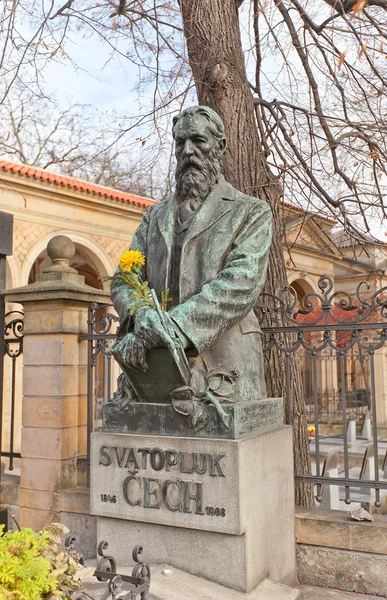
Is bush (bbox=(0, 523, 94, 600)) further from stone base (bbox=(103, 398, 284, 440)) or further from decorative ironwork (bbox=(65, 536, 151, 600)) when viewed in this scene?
stone base (bbox=(103, 398, 284, 440))

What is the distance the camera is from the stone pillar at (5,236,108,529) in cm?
558

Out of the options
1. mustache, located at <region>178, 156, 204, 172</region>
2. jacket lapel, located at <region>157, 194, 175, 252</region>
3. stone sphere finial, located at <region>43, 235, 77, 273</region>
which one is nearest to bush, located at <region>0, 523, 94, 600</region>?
jacket lapel, located at <region>157, 194, 175, 252</region>

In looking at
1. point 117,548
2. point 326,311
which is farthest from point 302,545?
point 326,311

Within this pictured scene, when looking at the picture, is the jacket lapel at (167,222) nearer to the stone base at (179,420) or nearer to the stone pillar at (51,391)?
the stone base at (179,420)

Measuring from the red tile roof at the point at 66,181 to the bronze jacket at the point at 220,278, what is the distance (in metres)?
12.1

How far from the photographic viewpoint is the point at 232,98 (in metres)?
6.38

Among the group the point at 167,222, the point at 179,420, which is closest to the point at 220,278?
the point at 167,222

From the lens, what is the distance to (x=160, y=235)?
13.3ft

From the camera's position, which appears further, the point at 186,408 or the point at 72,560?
the point at 186,408

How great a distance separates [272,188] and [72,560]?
4807mm

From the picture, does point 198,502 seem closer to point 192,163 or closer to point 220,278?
point 220,278

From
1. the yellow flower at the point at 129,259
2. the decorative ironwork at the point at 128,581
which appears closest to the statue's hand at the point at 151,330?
the yellow flower at the point at 129,259

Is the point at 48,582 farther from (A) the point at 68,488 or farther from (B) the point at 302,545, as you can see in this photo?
(A) the point at 68,488

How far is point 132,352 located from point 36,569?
137 centimetres
